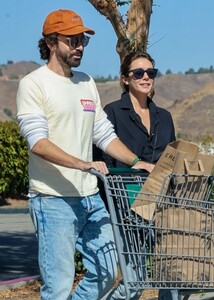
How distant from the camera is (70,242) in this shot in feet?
19.5

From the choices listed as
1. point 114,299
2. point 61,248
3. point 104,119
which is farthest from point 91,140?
point 114,299

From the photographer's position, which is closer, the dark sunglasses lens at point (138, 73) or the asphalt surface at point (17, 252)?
the dark sunglasses lens at point (138, 73)

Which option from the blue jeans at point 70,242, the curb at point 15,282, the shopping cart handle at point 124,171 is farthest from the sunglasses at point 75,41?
the curb at point 15,282

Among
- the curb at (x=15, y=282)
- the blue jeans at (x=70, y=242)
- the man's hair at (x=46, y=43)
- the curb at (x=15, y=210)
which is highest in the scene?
the man's hair at (x=46, y=43)

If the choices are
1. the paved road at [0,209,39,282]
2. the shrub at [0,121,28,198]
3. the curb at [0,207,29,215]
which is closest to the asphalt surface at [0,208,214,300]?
the paved road at [0,209,39,282]

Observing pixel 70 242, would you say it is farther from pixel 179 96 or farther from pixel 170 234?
pixel 179 96

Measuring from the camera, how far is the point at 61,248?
589 centimetres

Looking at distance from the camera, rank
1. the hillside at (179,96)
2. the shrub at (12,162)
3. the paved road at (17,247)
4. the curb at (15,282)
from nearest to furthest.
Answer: the curb at (15,282)
the paved road at (17,247)
the shrub at (12,162)
the hillside at (179,96)

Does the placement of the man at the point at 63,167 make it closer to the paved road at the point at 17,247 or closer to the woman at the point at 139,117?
the woman at the point at 139,117

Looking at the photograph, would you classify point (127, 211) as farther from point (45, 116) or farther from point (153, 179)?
point (45, 116)

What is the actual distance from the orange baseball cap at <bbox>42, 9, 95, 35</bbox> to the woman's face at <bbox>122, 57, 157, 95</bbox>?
82 centimetres

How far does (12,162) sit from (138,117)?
1535 centimetres

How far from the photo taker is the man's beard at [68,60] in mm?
6002

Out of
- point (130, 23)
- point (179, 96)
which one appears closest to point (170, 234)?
point (130, 23)
